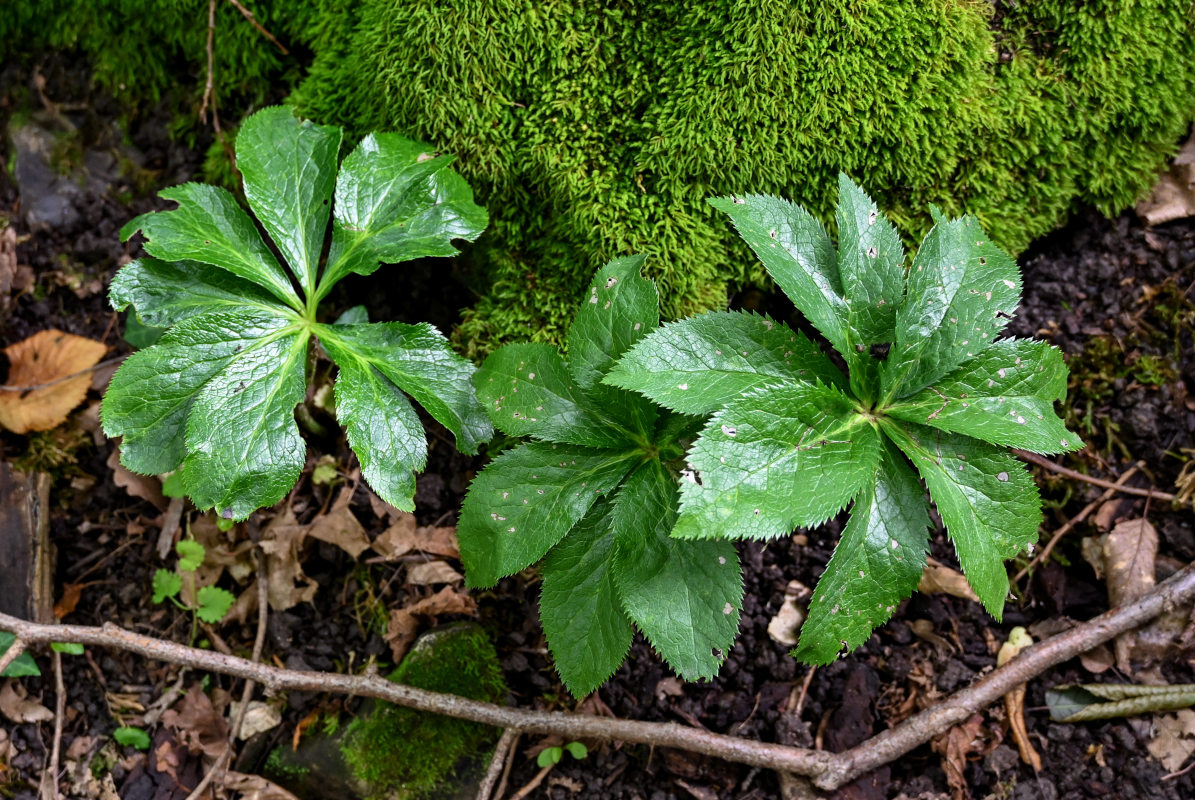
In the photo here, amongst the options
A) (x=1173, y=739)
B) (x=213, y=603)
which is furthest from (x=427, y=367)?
(x=1173, y=739)

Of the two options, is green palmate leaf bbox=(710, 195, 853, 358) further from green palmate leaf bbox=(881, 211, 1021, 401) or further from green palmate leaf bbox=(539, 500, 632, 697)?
green palmate leaf bbox=(539, 500, 632, 697)

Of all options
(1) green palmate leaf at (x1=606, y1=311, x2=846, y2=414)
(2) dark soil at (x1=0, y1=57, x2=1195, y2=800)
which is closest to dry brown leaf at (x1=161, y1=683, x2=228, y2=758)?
(2) dark soil at (x1=0, y1=57, x2=1195, y2=800)

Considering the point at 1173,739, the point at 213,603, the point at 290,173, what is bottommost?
the point at 1173,739

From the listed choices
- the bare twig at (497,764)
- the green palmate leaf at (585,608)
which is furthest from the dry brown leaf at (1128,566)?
the bare twig at (497,764)

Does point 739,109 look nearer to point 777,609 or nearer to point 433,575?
point 777,609

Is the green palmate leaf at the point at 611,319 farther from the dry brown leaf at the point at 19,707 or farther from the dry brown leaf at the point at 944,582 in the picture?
the dry brown leaf at the point at 19,707

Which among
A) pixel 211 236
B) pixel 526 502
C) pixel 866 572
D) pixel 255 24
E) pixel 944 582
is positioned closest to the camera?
pixel 866 572
